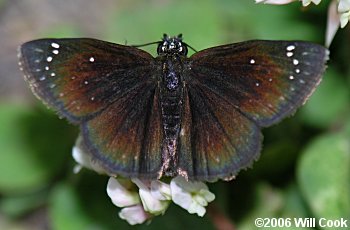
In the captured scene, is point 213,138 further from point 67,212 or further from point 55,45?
point 67,212

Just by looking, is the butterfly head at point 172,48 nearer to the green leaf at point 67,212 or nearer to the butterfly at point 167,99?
the butterfly at point 167,99

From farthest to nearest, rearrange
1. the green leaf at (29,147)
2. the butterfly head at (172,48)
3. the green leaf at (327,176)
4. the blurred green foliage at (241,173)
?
the green leaf at (29,147), the blurred green foliage at (241,173), the green leaf at (327,176), the butterfly head at (172,48)

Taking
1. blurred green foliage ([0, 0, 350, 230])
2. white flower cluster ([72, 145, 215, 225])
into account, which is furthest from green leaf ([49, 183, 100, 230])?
white flower cluster ([72, 145, 215, 225])

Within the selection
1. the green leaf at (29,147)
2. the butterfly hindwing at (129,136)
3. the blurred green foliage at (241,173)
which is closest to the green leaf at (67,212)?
the blurred green foliage at (241,173)

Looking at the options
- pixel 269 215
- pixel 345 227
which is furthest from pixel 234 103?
pixel 269 215

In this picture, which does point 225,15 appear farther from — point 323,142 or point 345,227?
point 345,227

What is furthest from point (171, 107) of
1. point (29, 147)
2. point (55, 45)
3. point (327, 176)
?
point (29, 147)
